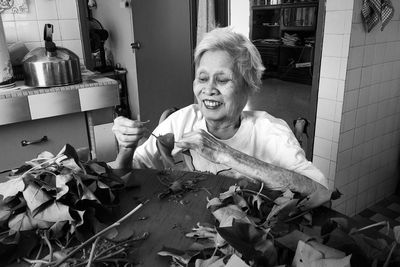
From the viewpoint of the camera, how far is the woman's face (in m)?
1.52

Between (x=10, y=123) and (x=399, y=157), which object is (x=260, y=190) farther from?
(x=399, y=157)

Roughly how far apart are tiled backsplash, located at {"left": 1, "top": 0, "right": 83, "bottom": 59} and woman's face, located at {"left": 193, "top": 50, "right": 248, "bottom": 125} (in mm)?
1435

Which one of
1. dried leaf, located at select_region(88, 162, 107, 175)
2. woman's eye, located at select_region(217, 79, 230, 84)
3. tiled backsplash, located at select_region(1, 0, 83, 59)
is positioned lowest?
dried leaf, located at select_region(88, 162, 107, 175)

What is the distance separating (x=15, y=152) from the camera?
6.98 feet

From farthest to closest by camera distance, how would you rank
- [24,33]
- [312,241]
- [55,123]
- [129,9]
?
[129,9] < [24,33] < [55,123] < [312,241]

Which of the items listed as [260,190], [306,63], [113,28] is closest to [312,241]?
[260,190]

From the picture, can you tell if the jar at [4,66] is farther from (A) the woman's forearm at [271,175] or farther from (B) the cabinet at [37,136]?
(A) the woman's forearm at [271,175]

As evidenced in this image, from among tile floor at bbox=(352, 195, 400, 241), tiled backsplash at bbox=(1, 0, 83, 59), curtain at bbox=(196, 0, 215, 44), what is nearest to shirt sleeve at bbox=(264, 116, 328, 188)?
tile floor at bbox=(352, 195, 400, 241)

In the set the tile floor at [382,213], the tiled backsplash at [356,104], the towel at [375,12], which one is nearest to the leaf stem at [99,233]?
the tiled backsplash at [356,104]

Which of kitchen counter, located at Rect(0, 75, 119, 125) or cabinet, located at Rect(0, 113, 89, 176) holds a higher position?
kitchen counter, located at Rect(0, 75, 119, 125)

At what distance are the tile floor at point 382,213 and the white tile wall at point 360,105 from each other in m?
0.05

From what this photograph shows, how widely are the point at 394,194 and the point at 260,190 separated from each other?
251 cm

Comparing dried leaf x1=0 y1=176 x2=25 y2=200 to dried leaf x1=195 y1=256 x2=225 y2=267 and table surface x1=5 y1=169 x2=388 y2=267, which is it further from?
dried leaf x1=195 y1=256 x2=225 y2=267

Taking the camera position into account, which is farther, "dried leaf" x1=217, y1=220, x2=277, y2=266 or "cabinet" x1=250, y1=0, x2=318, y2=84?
"cabinet" x1=250, y1=0, x2=318, y2=84
